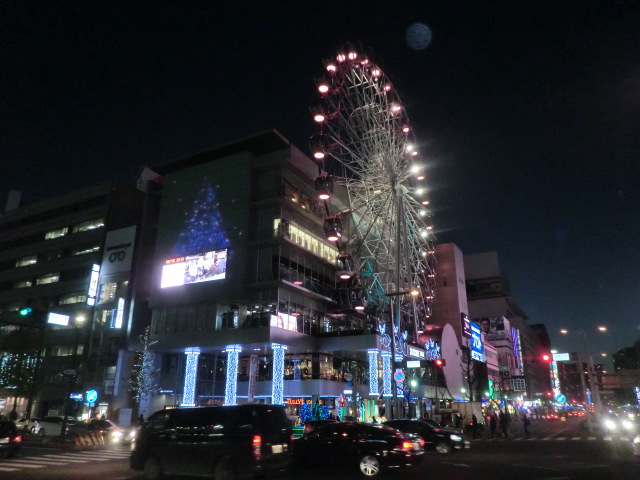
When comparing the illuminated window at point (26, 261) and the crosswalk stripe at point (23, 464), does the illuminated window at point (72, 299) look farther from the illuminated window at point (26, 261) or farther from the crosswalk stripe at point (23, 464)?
the crosswalk stripe at point (23, 464)

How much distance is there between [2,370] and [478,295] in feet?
318

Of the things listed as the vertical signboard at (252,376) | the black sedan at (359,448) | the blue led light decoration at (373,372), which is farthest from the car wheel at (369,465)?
the vertical signboard at (252,376)

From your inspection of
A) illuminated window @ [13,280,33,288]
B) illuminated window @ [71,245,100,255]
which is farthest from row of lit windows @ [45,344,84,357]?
illuminated window @ [13,280,33,288]

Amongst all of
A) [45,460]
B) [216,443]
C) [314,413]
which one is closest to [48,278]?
[314,413]

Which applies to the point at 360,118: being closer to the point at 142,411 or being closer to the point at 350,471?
the point at 350,471

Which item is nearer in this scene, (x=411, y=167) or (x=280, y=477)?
(x=280, y=477)

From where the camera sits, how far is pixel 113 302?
2288 inches

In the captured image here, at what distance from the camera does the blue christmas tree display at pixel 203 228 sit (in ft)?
160

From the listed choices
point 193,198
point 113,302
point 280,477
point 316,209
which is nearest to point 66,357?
point 113,302

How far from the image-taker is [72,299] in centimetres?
6450

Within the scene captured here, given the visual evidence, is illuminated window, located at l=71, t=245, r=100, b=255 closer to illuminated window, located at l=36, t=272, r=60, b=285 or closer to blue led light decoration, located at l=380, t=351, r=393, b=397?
illuminated window, located at l=36, t=272, r=60, b=285

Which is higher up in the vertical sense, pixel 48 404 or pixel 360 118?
pixel 360 118

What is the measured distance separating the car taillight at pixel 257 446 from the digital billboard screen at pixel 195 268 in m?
34.4

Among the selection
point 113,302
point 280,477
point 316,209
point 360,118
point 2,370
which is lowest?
point 280,477
